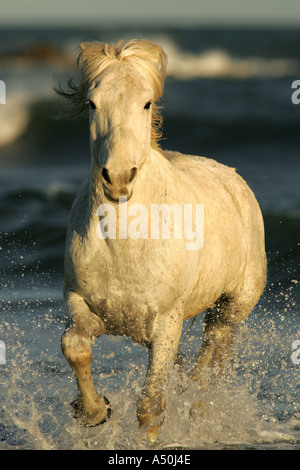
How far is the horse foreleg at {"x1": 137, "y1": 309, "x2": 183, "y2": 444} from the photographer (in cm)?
404

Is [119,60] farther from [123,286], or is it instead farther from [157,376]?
[157,376]

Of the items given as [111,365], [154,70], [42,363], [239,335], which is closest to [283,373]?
[239,335]

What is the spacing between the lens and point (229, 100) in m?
25.5

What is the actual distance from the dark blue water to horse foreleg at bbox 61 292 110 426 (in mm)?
219

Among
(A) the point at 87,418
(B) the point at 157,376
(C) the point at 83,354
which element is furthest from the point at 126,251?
(A) the point at 87,418

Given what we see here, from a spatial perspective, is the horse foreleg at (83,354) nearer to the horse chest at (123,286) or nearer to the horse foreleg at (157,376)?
the horse chest at (123,286)

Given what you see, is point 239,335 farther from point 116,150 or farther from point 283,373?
point 116,150

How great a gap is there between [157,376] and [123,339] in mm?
2527

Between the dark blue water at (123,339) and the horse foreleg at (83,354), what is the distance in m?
0.22

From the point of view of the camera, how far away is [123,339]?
21.5ft

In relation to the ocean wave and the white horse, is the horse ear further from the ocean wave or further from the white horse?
the ocean wave

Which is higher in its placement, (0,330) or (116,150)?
(116,150)

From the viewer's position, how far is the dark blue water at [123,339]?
15.5ft

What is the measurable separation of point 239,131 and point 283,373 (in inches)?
566
